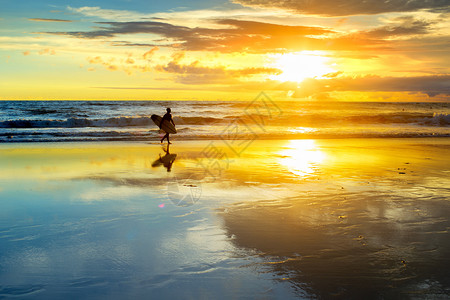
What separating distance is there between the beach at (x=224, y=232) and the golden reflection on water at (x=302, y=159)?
205mm

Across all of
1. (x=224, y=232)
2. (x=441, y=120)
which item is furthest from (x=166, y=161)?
(x=441, y=120)

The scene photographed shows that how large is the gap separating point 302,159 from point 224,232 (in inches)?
354

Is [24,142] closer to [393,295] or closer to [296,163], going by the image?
[296,163]

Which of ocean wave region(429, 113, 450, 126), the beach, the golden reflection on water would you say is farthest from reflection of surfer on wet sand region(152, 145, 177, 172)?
ocean wave region(429, 113, 450, 126)

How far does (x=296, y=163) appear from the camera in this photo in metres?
13.6

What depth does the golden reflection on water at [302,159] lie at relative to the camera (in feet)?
40.2

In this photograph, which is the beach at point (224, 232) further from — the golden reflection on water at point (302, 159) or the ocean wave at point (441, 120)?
the ocean wave at point (441, 120)

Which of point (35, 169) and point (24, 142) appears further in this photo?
point (24, 142)

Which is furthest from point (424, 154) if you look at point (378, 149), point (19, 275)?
point (19, 275)

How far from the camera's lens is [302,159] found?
Result: 48.1 ft

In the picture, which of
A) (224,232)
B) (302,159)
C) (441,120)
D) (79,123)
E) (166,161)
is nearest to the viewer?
(224,232)

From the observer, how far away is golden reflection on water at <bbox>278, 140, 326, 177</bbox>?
12.2m

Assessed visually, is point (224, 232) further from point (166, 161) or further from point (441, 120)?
point (441, 120)

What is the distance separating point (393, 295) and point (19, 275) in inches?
166
